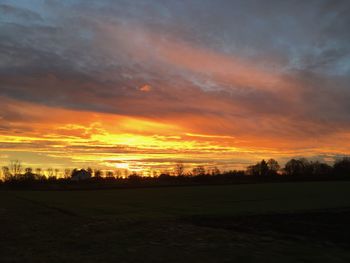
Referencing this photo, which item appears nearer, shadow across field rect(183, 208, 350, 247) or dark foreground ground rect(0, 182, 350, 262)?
dark foreground ground rect(0, 182, 350, 262)

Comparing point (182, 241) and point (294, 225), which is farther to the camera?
point (294, 225)

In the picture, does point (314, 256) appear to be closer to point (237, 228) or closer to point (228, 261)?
point (228, 261)

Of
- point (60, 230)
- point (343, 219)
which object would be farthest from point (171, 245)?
point (343, 219)

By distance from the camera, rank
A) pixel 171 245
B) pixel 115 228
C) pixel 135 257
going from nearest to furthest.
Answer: pixel 135 257 → pixel 171 245 → pixel 115 228

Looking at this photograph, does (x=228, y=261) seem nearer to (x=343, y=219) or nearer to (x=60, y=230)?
(x=60, y=230)

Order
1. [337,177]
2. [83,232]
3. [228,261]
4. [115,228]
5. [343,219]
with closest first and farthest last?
[228,261], [83,232], [115,228], [343,219], [337,177]

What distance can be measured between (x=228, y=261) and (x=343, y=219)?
19.6 m

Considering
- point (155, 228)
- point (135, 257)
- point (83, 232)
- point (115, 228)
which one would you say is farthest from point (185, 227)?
point (135, 257)

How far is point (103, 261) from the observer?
631 inches

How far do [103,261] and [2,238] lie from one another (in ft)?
32.7

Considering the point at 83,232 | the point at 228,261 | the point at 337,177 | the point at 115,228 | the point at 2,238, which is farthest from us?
the point at 337,177

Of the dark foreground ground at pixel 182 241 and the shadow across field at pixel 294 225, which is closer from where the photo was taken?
the dark foreground ground at pixel 182 241

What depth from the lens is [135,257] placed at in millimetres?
16844

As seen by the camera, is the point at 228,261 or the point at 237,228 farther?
the point at 237,228
